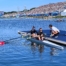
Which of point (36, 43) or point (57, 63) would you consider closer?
point (57, 63)

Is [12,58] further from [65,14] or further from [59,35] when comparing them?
[65,14]

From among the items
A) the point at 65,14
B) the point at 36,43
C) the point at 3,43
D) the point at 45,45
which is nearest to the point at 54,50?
the point at 45,45

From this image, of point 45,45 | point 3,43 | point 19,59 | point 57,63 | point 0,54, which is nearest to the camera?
point 57,63

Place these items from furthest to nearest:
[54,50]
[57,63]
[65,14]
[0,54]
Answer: [65,14] < [54,50] < [0,54] < [57,63]

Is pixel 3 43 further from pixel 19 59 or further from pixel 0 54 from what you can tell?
A: pixel 19 59

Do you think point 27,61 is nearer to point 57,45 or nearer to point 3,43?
point 57,45

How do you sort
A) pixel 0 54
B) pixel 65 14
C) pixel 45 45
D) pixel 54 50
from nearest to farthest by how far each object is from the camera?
pixel 0 54
pixel 54 50
pixel 45 45
pixel 65 14

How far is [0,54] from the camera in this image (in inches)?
1037

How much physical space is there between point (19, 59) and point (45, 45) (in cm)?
821

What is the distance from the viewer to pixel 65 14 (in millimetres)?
182000

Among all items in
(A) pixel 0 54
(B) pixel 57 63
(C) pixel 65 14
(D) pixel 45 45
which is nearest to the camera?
(B) pixel 57 63

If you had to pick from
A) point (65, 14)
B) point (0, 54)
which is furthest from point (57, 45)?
point (65, 14)

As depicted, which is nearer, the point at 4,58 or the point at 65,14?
the point at 4,58

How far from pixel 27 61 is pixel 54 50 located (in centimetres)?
607
